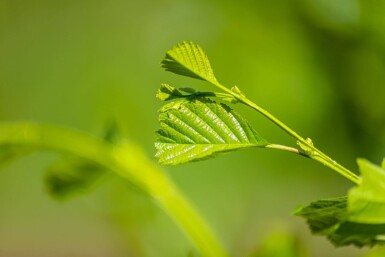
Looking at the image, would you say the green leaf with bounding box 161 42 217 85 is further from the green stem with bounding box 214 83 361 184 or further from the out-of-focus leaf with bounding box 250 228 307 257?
the out-of-focus leaf with bounding box 250 228 307 257

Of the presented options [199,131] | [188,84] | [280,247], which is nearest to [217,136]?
[199,131]

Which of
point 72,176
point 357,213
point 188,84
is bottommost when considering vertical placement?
point 357,213

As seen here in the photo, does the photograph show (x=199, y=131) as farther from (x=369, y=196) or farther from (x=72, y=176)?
(x=72, y=176)

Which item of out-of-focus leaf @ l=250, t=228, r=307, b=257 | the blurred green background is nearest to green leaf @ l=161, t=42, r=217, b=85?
out-of-focus leaf @ l=250, t=228, r=307, b=257

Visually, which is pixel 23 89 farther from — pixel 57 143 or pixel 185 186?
pixel 57 143

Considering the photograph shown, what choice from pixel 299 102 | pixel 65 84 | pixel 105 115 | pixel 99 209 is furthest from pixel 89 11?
pixel 299 102

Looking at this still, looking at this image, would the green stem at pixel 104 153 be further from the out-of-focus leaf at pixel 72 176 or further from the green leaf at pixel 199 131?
the green leaf at pixel 199 131
